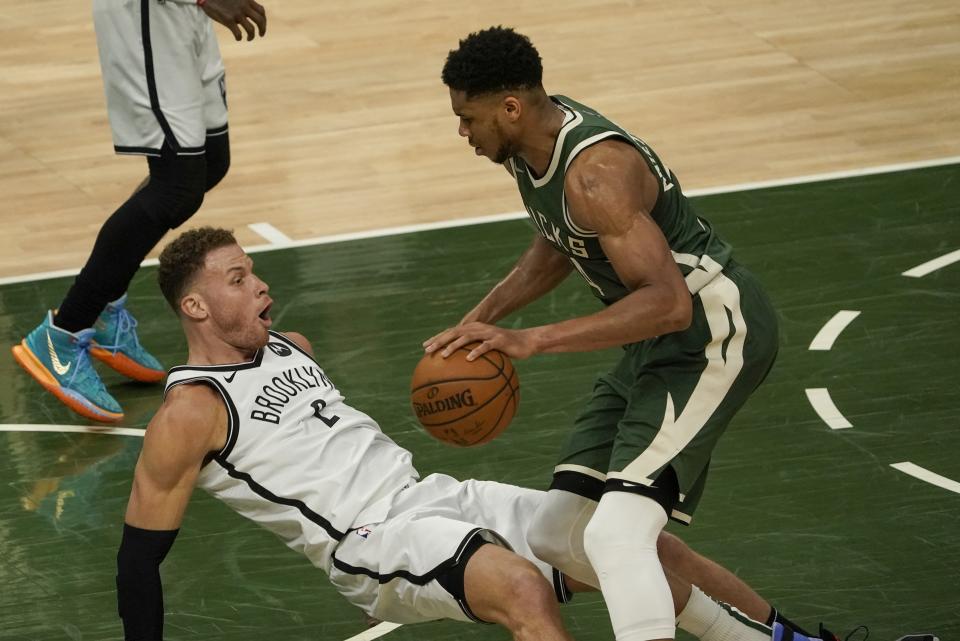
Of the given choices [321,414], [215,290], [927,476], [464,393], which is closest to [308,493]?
[321,414]

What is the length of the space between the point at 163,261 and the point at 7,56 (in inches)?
324

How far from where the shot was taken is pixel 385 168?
9695mm

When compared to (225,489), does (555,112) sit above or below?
above

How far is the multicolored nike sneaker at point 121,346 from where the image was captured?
6953 mm

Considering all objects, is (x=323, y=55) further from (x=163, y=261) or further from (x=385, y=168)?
(x=163, y=261)

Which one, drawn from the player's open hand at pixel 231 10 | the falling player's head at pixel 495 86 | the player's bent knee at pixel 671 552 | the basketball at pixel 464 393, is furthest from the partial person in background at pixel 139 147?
the player's bent knee at pixel 671 552

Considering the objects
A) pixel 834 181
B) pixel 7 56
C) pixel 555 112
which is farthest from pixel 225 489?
pixel 7 56

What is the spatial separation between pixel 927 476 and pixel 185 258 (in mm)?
2883

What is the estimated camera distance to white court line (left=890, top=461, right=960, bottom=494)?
5.75m

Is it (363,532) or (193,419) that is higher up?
(193,419)

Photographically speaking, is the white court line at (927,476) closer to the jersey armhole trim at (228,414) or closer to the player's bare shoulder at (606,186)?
the player's bare shoulder at (606,186)

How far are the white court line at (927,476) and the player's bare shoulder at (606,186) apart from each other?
6.95 feet

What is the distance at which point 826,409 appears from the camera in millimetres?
6414

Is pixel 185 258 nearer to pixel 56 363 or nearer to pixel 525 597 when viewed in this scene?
pixel 525 597
